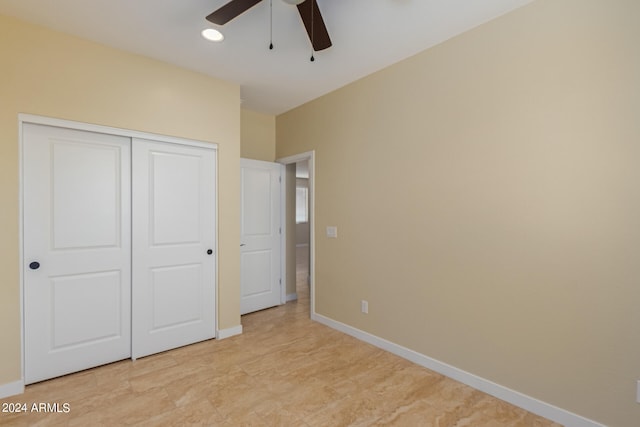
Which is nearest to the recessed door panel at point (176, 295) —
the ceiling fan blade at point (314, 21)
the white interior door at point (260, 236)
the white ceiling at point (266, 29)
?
the white interior door at point (260, 236)

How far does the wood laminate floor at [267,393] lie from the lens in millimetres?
1956

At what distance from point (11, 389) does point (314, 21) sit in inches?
132

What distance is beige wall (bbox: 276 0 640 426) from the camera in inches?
68.6

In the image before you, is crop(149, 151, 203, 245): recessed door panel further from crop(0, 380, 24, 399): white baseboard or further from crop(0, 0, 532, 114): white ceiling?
crop(0, 380, 24, 399): white baseboard

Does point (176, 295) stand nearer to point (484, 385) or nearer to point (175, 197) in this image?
point (175, 197)

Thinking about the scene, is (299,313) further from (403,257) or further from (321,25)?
(321,25)

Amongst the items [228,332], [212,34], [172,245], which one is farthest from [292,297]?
[212,34]

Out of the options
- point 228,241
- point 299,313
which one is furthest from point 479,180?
point 299,313

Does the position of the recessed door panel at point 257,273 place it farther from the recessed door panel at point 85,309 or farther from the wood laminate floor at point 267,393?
the recessed door panel at point 85,309

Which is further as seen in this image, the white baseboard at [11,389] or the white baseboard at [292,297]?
the white baseboard at [292,297]

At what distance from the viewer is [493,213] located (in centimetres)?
223

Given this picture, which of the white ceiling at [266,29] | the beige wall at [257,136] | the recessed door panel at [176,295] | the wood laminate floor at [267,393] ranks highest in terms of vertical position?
the white ceiling at [266,29]

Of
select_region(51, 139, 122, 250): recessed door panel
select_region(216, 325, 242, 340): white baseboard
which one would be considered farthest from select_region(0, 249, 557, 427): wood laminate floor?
select_region(51, 139, 122, 250): recessed door panel

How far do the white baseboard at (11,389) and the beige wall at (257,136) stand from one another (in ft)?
9.87
